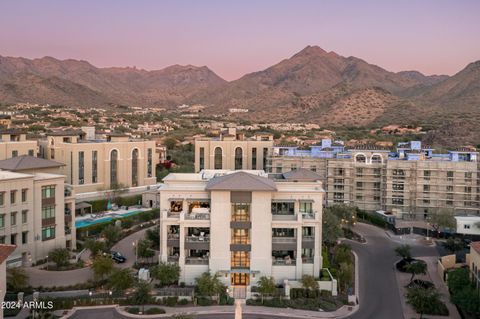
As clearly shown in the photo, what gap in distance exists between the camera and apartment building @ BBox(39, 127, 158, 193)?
50844 millimetres

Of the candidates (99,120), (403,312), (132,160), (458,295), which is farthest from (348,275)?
(99,120)

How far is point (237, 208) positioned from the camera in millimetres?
30766

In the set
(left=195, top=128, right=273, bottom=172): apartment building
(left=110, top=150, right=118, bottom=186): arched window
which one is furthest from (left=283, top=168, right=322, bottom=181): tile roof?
(left=110, top=150, right=118, bottom=186): arched window

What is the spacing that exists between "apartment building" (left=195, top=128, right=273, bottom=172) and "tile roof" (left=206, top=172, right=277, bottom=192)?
28351 mm

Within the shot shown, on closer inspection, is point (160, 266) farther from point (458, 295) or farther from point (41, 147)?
point (41, 147)

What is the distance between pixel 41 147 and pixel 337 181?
1235 inches

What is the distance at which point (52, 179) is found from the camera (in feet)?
116

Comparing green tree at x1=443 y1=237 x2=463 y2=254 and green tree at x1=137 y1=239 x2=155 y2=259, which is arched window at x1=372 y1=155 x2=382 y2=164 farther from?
green tree at x1=137 y1=239 x2=155 y2=259

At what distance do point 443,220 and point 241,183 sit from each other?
72.3 ft

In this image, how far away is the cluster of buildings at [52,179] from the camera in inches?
1293

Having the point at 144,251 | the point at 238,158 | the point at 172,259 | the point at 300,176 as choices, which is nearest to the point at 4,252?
the point at 172,259

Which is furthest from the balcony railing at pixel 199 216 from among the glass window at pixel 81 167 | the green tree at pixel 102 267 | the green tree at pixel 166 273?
the glass window at pixel 81 167

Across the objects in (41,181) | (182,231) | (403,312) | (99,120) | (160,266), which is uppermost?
(99,120)

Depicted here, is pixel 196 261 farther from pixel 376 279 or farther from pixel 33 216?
pixel 33 216
